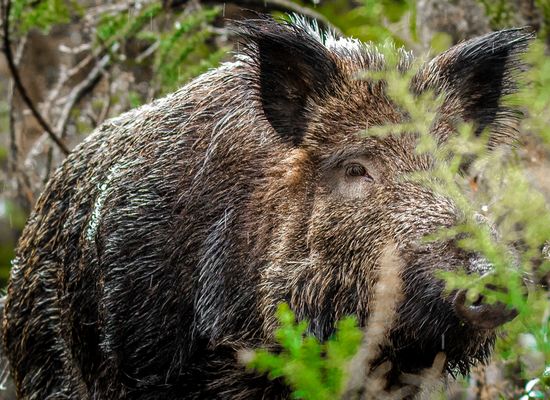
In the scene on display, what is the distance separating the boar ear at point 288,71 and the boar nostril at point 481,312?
1.27m

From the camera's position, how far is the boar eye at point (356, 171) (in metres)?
4.51

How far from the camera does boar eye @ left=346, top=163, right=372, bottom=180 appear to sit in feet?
14.8

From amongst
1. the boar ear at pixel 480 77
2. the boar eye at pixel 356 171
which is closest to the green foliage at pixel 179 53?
the boar ear at pixel 480 77

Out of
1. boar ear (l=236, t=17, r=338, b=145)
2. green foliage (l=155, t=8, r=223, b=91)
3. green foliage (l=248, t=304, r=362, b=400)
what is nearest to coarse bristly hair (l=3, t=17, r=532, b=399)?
boar ear (l=236, t=17, r=338, b=145)

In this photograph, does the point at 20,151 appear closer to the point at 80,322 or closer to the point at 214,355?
the point at 80,322

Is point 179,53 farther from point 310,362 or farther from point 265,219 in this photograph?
point 310,362

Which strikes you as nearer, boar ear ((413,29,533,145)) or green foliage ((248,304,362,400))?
green foliage ((248,304,362,400))

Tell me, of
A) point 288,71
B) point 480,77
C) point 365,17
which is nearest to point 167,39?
point 365,17

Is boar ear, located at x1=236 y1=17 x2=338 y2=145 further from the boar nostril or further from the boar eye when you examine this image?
the boar nostril

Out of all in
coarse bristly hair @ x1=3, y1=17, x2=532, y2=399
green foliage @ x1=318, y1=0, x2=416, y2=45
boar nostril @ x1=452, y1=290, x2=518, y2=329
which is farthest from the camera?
green foliage @ x1=318, y1=0, x2=416, y2=45

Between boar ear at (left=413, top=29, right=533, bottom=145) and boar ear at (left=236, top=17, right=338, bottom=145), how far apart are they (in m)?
0.42

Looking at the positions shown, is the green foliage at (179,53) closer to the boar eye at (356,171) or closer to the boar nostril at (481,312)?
the boar eye at (356,171)

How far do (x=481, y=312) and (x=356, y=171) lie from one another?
3.41 feet

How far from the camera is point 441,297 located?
397cm
